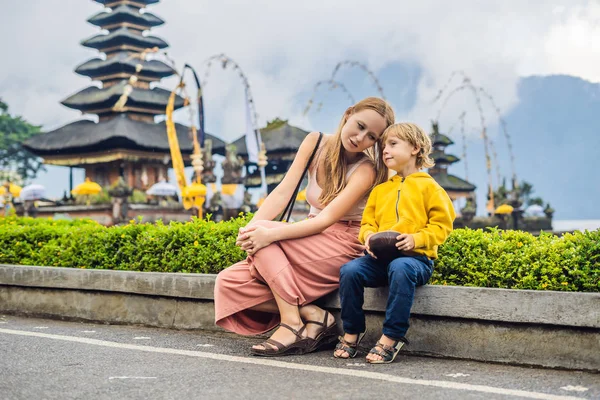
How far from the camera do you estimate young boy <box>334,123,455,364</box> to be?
4469 millimetres

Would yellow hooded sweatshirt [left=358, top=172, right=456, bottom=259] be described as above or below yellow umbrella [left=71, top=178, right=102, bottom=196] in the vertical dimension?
below

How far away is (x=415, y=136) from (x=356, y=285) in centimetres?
98

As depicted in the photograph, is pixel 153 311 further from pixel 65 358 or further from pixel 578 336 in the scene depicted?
pixel 578 336

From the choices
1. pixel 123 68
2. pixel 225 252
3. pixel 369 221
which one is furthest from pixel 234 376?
pixel 123 68

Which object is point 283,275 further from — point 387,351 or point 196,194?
point 196,194

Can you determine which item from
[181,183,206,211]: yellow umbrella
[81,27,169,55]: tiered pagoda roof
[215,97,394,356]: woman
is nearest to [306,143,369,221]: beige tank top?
[215,97,394,356]: woman

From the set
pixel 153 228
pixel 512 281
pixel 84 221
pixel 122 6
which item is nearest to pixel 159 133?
pixel 122 6

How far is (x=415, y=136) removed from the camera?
15.6ft

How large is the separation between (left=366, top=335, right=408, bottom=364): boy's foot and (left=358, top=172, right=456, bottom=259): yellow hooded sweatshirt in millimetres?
549

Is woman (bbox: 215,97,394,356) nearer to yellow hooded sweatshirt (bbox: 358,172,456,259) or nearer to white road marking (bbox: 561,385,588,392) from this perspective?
yellow hooded sweatshirt (bbox: 358,172,456,259)

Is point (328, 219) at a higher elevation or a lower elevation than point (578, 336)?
higher

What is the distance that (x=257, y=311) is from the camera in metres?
5.13

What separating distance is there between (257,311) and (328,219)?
2.58ft

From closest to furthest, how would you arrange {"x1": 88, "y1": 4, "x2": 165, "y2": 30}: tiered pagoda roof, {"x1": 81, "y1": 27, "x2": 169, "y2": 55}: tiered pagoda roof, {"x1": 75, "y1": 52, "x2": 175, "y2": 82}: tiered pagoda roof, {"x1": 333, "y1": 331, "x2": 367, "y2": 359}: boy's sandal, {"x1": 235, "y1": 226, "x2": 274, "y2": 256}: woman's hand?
{"x1": 333, "y1": 331, "x2": 367, "y2": 359}: boy's sandal < {"x1": 235, "y1": 226, "x2": 274, "y2": 256}: woman's hand < {"x1": 75, "y1": 52, "x2": 175, "y2": 82}: tiered pagoda roof < {"x1": 81, "y1": 27, "x2": 169, "y2": 55}: tiered pagoda roof < {"x1": 88, "y1": 4, "x2": 165, "y2": 30}: tiered pagoda roof
